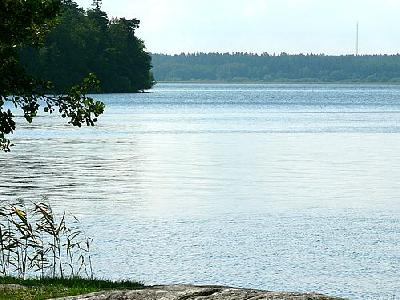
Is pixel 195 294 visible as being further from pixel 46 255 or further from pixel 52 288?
pixel 46 255

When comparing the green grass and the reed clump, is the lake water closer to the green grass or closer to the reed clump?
the reed clump

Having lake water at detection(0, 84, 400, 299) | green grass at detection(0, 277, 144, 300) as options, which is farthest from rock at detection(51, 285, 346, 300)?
lake water at detection(0, 84, 400, 299)

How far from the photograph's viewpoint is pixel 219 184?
4278 cm

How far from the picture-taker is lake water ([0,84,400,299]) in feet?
81.9

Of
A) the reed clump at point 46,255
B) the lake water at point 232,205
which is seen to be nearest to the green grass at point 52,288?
the reed clump at point 46,255

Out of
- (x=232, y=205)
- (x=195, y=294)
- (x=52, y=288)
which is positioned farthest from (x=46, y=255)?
(x=195, y=294)

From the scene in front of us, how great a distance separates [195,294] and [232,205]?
2407cm

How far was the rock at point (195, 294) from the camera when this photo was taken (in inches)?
452

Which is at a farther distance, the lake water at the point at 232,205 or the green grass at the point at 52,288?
the lake water at the point at 232,205

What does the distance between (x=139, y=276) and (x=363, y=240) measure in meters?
7.47

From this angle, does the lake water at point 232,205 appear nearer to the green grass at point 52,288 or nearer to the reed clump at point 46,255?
the reed clump at point 46,255

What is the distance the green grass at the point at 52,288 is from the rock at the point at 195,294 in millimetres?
1342

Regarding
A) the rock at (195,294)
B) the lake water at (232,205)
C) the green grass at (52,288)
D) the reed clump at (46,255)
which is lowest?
the lake water at (232,205)

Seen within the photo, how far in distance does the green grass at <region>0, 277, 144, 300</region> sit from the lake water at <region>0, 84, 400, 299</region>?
5686mm
